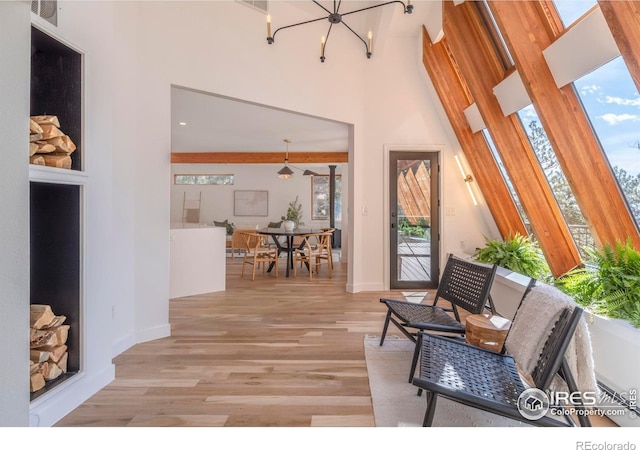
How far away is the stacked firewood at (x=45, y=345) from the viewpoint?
186cm

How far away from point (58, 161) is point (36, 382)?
1270 mm

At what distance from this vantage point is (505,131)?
10.9 feet

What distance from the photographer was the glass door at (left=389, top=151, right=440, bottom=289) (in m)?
5.02

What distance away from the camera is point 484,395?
1.53m

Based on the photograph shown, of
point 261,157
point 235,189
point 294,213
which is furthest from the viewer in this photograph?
point 235,189

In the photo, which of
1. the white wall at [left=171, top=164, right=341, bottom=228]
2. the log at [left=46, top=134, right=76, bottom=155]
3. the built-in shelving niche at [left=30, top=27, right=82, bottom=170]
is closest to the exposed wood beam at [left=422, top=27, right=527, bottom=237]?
the built-in shelving niche at [left=30, top=27, right=82, bottom=170]

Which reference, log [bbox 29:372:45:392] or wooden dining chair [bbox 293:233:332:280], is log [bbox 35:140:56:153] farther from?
wooden dining chair [bbox 293:233:332:280]

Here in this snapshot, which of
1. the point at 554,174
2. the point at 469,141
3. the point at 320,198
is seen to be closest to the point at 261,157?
the point at 320,198

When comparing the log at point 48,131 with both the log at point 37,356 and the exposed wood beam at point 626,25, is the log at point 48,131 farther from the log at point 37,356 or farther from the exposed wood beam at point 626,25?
the exposed wood beam at point 626,25

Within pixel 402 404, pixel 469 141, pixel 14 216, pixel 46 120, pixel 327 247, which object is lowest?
pixel 402 404

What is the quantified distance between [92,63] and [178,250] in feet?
9.01

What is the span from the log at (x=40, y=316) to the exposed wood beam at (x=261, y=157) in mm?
6986

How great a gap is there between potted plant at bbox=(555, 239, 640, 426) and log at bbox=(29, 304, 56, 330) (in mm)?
3409

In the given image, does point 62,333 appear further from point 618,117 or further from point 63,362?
point 618,117
